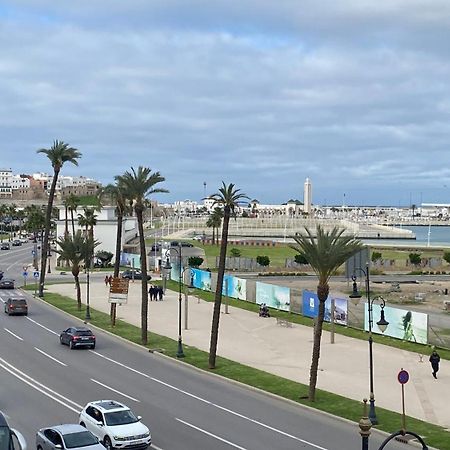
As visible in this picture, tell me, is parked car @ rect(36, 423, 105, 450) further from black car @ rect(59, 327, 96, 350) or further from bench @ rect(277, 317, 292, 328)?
bench @ rect(277, 317, 292, 328)

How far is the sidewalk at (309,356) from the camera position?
30.9m

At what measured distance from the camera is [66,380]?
A: 32.9 m

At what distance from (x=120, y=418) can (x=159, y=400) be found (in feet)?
21.4

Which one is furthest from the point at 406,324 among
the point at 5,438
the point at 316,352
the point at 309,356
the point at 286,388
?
the point at 5,438

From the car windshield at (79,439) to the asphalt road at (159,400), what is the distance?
3.09m

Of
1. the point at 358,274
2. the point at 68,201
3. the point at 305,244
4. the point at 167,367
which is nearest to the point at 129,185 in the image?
the point at 167,367

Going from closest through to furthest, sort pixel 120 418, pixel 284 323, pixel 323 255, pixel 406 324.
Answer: pixel 120 418
pixel 323 255
pixel 406 324
pixel 284 323

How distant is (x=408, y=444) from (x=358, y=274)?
5530 cm

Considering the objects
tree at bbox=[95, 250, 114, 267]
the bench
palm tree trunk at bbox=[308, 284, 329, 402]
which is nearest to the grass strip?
palm tree trunk at bbox=[308, 284, 329, 402]

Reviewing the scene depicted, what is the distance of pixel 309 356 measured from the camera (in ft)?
132

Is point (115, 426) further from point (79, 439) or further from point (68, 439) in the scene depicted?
point (68, 439)

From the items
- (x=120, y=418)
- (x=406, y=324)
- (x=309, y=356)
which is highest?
(x=406, y=324)

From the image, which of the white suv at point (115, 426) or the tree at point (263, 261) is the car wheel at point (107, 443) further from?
the tree at point (263, 261)

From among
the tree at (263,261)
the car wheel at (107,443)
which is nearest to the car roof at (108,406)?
the car wheel at (107,443)
